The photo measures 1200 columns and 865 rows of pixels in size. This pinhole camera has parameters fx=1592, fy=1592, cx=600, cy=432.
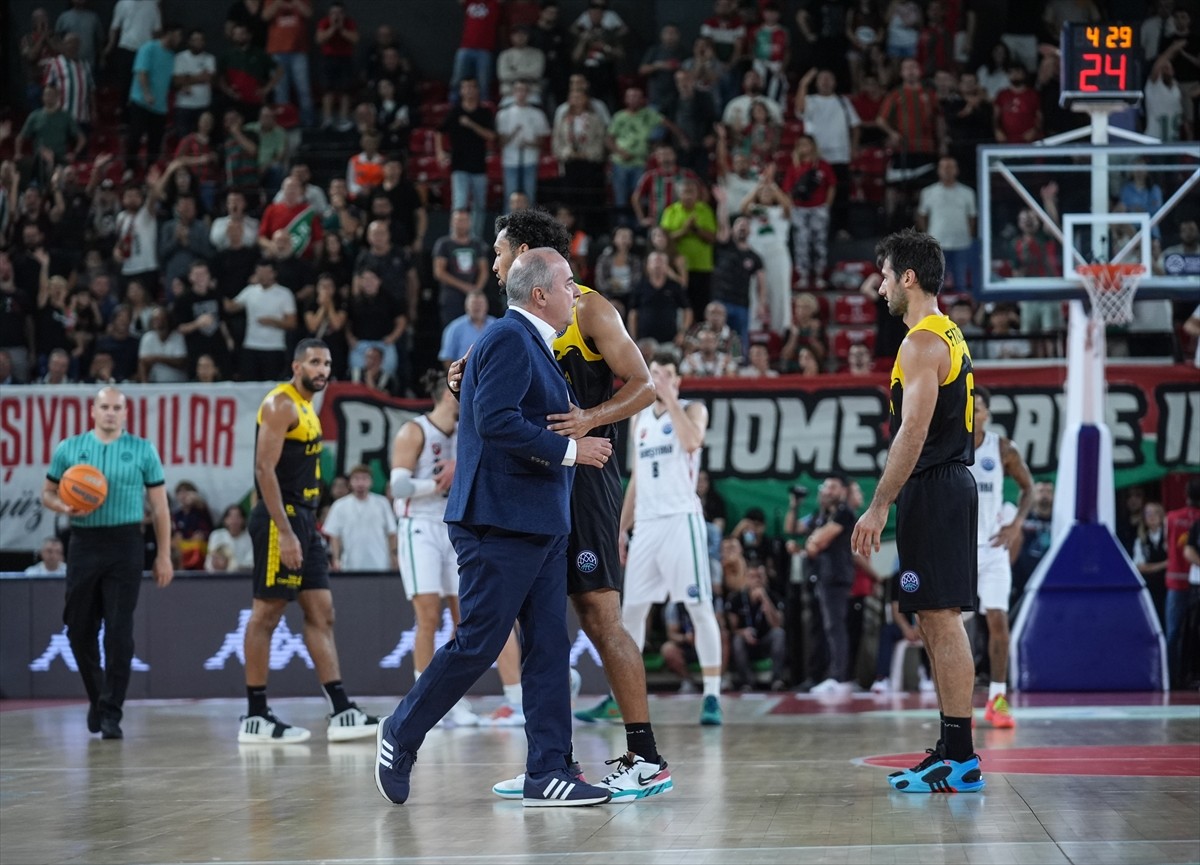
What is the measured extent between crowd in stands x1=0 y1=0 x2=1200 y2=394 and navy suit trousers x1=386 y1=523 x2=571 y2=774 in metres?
9.48

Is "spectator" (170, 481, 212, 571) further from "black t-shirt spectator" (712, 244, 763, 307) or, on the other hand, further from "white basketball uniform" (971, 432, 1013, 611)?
"white basketball uniform" (971, 432, 1013, 611)

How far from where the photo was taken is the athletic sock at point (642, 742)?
23.0 ft

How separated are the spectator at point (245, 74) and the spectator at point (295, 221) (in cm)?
339

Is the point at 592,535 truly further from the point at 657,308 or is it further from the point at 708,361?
the point at 657,308

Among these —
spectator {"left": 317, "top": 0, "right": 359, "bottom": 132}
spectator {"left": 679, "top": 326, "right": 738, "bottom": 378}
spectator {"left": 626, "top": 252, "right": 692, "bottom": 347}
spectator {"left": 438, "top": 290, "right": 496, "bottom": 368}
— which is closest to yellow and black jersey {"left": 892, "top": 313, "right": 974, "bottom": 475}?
spectator {"left": 679, "top": 326, "right": 738, "bottom": 378}

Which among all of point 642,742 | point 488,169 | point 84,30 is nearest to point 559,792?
point 642,742

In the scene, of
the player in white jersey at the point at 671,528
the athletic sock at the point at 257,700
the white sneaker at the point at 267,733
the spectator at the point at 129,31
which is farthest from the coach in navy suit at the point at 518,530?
the spectator at the point at 129,31

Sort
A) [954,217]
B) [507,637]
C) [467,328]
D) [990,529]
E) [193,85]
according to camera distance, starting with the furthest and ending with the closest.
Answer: [193,85]
[954,217]
[467,328]
[990,529]
[507,637]

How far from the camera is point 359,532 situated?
15.2m

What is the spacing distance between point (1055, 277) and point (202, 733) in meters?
8.16

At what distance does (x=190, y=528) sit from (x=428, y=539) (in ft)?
19.7

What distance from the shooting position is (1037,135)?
65.5 feet

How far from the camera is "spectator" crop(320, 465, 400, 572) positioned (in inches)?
599

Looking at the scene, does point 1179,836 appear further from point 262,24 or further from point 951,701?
point 262,24
